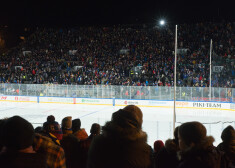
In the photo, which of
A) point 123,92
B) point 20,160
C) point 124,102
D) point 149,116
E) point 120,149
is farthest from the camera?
point 124,102

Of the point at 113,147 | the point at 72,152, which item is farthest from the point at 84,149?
the point at 113,147

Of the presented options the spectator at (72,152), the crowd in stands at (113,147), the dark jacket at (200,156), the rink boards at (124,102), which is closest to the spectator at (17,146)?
the crowd in stands at (113,147)

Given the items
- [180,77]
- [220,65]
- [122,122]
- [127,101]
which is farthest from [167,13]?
[122,122]

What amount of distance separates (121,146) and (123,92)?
667 inches

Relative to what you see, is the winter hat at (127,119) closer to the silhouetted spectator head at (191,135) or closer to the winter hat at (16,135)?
the silhouetted spectator head at (191,135)

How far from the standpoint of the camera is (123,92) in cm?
1873

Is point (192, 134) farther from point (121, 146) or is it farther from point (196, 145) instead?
point (121, 146)

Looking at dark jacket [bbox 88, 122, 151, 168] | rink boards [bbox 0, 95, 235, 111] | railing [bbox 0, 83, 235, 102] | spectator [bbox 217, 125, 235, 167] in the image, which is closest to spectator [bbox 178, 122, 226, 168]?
dark jacket [bbox 88, 122, 151, 168]

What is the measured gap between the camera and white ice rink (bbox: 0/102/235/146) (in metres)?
10.5

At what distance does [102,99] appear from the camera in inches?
765

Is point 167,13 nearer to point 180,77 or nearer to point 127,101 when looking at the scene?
point 180,77

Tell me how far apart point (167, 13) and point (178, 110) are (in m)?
17.5

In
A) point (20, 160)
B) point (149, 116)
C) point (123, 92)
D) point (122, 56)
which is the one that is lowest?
point (149, 116)

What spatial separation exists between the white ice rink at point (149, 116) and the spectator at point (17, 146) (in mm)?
7064
